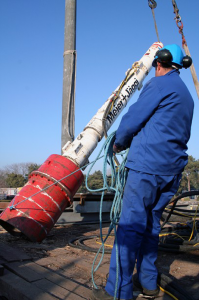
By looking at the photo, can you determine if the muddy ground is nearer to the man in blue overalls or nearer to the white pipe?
the man in blue overalls

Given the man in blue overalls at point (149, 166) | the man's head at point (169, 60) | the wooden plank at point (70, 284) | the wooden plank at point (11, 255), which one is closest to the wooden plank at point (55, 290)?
the wooden plank at point (70, 284)

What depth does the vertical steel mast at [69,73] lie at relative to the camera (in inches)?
214

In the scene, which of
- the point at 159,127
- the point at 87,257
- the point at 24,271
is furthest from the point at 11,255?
the point at 159,127

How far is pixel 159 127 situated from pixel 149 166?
296 mm

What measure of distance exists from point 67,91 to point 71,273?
13.0 ft

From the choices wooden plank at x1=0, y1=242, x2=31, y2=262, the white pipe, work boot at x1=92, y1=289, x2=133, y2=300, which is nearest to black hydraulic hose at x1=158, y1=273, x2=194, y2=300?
work boot at x1=92, y1=289, x2=133, y2=300

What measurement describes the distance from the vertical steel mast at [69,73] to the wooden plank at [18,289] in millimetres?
3447

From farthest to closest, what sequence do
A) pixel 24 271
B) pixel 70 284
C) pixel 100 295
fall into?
pixel 24 271
pixel 70 284
pixel 100 295

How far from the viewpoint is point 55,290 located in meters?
1.95

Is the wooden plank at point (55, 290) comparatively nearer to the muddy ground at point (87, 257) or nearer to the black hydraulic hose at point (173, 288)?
the muddy ground at point (87, 257)

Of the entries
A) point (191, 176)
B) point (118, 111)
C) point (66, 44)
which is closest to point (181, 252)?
point (118, 111)

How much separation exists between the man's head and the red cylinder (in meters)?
1.83

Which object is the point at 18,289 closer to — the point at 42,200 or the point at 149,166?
the point at 149,166

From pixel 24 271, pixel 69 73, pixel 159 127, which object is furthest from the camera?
pixel 69 73
